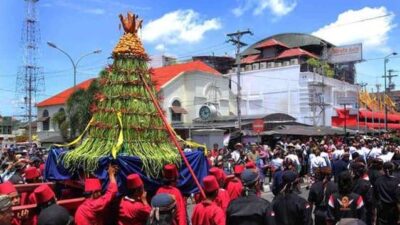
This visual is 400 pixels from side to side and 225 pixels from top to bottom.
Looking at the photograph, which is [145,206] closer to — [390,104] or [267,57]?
[267,57]

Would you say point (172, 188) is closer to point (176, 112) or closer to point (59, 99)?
Answer: point (176, 112)

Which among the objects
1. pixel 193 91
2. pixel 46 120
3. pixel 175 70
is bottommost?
pixel 46 120

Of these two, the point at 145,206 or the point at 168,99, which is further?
the point at 168,99

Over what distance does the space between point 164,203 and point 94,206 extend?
57.7 inches

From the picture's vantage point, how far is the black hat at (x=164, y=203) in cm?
439

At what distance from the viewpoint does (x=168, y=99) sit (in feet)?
171

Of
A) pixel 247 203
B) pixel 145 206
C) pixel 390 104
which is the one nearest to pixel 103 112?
pixel 145 206

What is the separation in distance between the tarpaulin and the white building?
46120mm

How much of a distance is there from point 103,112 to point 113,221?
78.1 inches

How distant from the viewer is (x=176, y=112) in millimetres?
52344

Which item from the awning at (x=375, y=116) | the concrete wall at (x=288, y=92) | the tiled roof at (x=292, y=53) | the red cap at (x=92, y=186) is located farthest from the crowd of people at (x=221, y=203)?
the tiled roof at (x=292, y=53)

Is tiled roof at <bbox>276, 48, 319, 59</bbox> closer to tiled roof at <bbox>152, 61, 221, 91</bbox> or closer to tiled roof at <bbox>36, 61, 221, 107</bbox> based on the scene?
tiled roof at <bbox>36, 61, 221, 107</bbox>

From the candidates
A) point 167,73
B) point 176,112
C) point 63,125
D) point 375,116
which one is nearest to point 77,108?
point 63,125

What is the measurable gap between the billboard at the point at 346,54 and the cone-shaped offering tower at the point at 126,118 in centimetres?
6109
